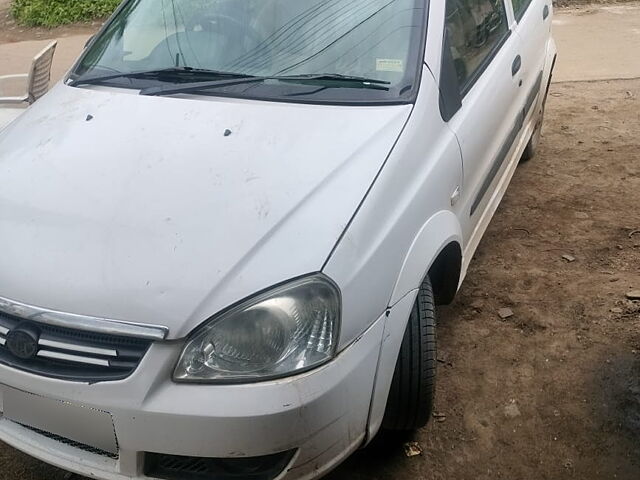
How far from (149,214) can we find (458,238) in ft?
3.60

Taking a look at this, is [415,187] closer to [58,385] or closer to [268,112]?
[268,112]

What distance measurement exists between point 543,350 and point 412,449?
0.79 meters

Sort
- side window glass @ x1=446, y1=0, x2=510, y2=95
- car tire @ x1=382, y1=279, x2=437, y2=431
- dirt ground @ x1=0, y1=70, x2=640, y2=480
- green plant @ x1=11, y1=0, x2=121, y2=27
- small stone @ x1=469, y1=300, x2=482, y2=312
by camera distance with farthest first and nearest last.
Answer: green plant @ x1=11, y1=0, x2=121, y2=27 → small stone @ x1=469, y1=300, x2=482, y2=312 → side window glass @ x1=446, y1=0, x2=510, y2=95 → dirt ground @ x1=0, y1=70, x2=640, y2=480 → car tire @ x1=382, y1=279, x2=437, y2=431

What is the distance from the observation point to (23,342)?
1.83 metres

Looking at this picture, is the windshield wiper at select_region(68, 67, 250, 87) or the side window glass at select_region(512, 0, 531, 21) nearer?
the windshield wiper at select_region(68, 67, 250, 87)

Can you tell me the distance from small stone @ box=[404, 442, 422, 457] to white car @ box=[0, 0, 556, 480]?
176 millimetres

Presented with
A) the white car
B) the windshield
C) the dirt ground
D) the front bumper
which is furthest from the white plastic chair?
the front bumper

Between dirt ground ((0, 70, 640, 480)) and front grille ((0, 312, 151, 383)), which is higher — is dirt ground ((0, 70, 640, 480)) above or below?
below

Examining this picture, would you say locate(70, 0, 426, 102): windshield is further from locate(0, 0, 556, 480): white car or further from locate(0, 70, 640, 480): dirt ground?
locate(0, 70, 640, 480): dirt ground

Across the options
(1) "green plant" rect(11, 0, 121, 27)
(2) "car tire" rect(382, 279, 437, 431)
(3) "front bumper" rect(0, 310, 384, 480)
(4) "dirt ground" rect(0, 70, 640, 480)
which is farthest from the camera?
(1) "green plant" rect(11, 0, 121, 27)

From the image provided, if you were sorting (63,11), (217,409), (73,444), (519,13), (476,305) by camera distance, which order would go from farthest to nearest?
(63,11) < (519,13) < (476,305) < (73,444) < (217,409)

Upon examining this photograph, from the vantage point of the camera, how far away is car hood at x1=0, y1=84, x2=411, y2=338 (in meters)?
1.79

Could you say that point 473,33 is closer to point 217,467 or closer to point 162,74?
point 162,74

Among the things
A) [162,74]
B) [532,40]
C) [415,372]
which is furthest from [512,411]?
[532,40]
